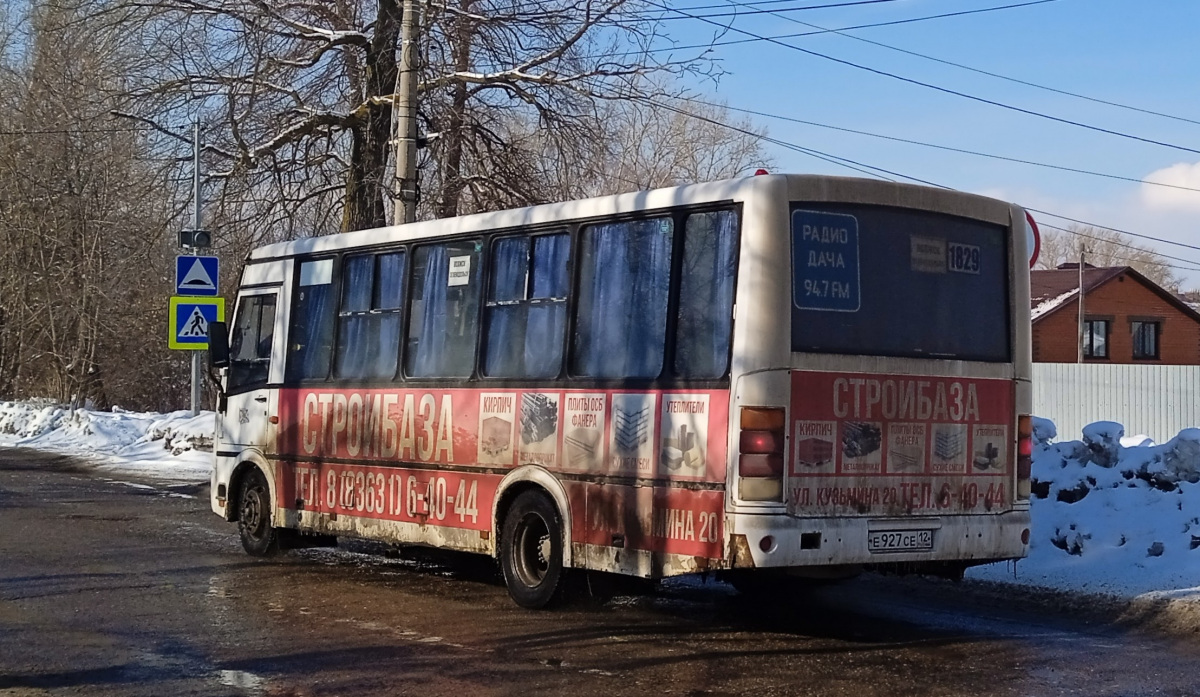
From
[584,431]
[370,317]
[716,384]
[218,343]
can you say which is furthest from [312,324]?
[716,384]

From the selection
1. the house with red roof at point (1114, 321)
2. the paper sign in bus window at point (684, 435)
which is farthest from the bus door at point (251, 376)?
the house with red roof at point (1114, 321)

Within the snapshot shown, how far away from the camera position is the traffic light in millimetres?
20875

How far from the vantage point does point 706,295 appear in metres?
8.68

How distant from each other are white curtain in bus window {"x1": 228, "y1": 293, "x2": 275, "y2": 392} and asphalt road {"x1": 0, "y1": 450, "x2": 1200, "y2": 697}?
1674mm

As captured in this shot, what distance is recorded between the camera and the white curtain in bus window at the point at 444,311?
10609 millimetres

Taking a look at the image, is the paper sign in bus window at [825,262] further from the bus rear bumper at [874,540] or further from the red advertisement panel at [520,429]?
the bus rear bumper at [874,540]

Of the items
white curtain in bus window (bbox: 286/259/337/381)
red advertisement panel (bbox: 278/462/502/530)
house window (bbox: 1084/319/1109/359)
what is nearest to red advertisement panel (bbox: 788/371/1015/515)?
red advertisement panel (bbox: 278/462/502/530)

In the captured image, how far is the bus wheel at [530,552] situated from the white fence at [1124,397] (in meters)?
25.3

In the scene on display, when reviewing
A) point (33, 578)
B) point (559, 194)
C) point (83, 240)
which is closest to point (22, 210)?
point (83, 240)

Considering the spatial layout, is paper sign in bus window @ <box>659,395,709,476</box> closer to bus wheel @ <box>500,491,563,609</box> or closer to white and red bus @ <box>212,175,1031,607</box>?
white and red bus @ <box>212,175,1031,607</box>

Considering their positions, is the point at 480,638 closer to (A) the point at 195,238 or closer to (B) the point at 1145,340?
(A) the point at 195,238

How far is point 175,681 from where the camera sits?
24.0 ft

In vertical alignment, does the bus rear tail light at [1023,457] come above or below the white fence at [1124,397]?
below

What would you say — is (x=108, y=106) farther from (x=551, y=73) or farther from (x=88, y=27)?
(x=551, y=73)
